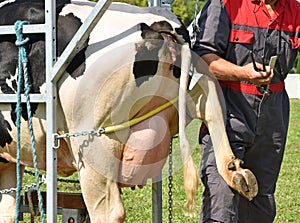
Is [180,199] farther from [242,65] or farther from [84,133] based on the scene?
[84,133]

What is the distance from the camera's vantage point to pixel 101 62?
12.9ft

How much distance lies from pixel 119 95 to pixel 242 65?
2.50 feet

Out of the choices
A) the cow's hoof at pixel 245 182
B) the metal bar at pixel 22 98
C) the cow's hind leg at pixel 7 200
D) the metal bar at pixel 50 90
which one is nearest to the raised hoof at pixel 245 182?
the cow's hoof at pixel 245 182

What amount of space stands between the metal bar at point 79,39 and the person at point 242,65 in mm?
663

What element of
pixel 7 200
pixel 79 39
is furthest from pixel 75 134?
pixel 7 200

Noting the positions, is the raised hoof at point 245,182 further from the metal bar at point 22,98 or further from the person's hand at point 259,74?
the metal bar at point 22,98

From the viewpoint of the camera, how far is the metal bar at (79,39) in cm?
380

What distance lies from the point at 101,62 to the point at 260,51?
3.00 ft

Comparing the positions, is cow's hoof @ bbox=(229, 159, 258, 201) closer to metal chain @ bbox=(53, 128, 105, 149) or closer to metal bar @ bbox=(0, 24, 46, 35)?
metal chain @ bbox=(53, 128, 105, 149)

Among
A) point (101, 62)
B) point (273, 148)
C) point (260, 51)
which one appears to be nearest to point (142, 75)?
point (101, 62)

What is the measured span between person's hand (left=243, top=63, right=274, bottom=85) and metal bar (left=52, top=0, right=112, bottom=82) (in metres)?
Answer: 0.81

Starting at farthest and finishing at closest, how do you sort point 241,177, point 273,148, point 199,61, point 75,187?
point 75,187 → point 273,148 → point 199,61 → point 241,177

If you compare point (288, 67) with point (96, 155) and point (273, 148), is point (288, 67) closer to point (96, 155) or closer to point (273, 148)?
point (273, 148)

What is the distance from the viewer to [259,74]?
13.0 ft
